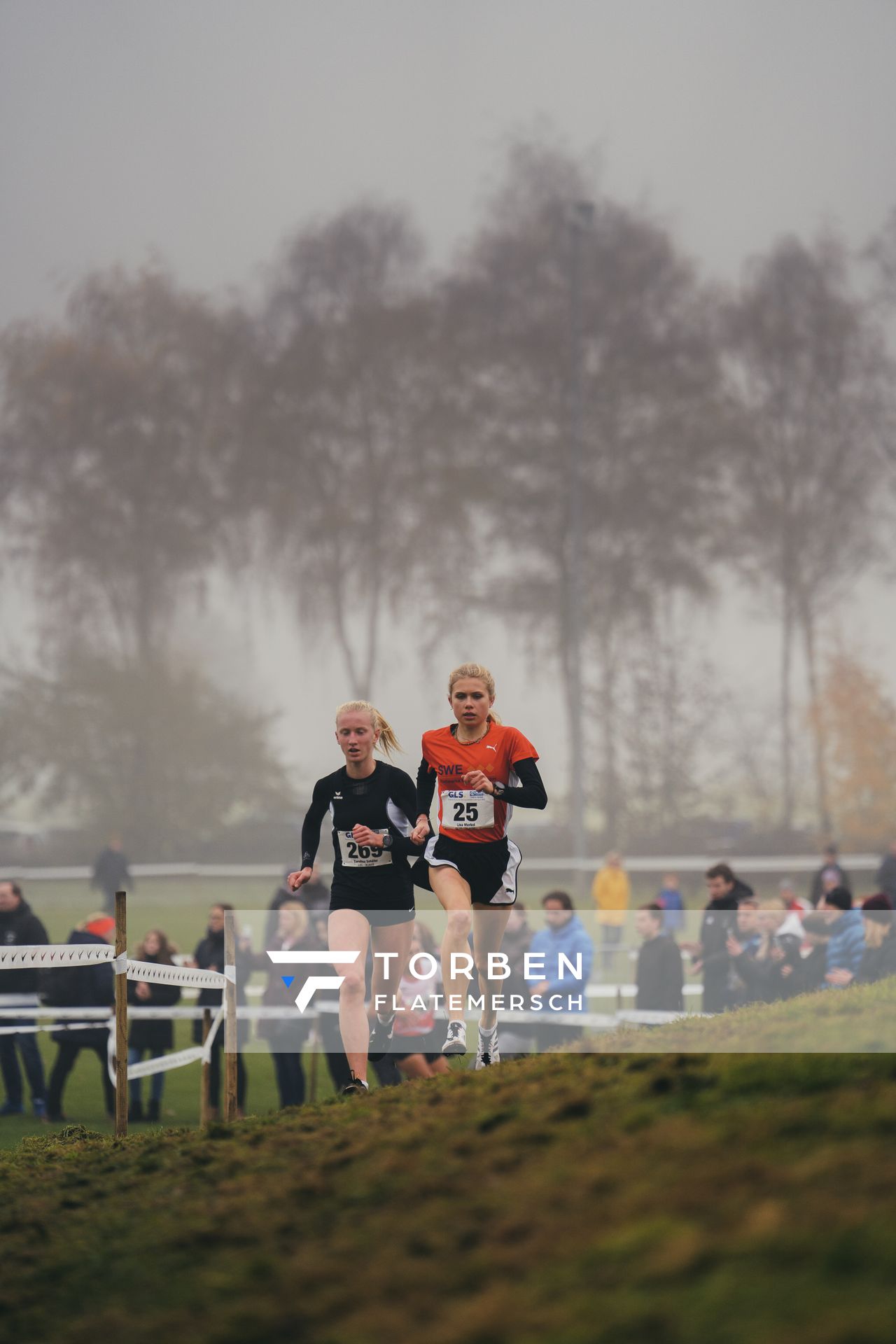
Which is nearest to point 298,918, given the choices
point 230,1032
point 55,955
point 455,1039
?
point 230,1032

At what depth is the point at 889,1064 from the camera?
6051 millimetres

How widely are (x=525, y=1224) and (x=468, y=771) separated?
4385 millimetres

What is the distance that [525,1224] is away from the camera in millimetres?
4504

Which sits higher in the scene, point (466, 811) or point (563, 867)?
point (563, 867)

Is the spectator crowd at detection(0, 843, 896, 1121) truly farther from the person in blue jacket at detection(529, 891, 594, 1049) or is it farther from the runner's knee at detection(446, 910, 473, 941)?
the runner's knee at detection(446, 910, 473, 941)

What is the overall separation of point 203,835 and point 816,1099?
3903 centimetres

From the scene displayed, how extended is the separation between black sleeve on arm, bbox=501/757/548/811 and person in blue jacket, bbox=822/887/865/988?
4841 millimetres

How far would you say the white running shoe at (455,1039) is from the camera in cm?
893

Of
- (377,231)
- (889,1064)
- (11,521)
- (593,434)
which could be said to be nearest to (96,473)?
(11,521)

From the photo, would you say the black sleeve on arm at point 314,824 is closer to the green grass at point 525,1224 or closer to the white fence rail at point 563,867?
the green grass at point 525,1224

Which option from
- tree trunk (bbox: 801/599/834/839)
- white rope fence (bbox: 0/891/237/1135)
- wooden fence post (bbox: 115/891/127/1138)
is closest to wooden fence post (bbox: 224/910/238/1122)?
white rope fence (bbox: 0/891/237/1135)

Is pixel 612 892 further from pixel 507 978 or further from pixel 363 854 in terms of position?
pixel 363 854

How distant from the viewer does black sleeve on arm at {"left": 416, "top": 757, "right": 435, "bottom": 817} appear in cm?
895

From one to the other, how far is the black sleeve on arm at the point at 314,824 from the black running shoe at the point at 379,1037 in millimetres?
1047
